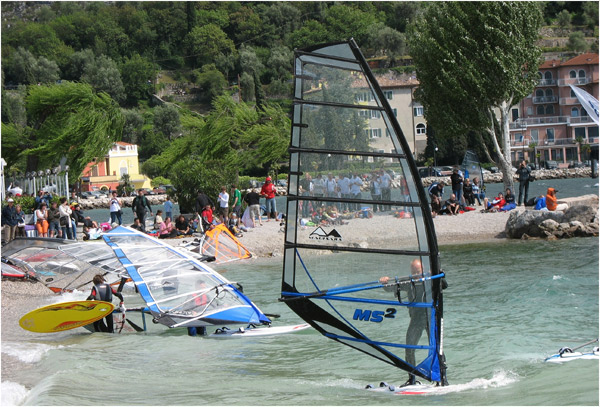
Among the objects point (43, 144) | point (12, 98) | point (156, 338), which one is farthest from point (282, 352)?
point (12, 98)

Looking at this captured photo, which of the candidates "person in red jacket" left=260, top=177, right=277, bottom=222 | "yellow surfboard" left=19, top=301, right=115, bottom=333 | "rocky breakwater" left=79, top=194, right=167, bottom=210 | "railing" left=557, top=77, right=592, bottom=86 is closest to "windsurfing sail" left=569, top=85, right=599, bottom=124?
"person in red jacket" left=260, top=177, right=277, bottom=222

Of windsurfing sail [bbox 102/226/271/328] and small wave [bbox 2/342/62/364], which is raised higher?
windsurfing sail [bbox 102/226/271/328]

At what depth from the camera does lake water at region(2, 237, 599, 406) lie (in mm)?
7449

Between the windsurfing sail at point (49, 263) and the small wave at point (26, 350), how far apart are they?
398cm

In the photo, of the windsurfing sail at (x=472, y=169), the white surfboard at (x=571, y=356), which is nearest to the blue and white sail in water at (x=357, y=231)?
the white surfboard at (x=571, y=356)

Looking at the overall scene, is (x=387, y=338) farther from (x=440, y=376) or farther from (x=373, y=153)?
(x=373, y=153)

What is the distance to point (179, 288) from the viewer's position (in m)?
11.0

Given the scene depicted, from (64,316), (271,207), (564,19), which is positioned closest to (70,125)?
(271,207)

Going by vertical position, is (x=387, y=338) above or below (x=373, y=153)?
below

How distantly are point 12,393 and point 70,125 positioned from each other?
2821cm

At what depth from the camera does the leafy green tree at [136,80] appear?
14838cm

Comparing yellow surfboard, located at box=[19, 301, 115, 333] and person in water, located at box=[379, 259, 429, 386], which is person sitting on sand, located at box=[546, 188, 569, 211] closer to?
yellow surfboard, located at box=[19, 301, 115, 333]

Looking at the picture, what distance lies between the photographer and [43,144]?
3475 centimetres

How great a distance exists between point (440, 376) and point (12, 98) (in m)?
96.0
